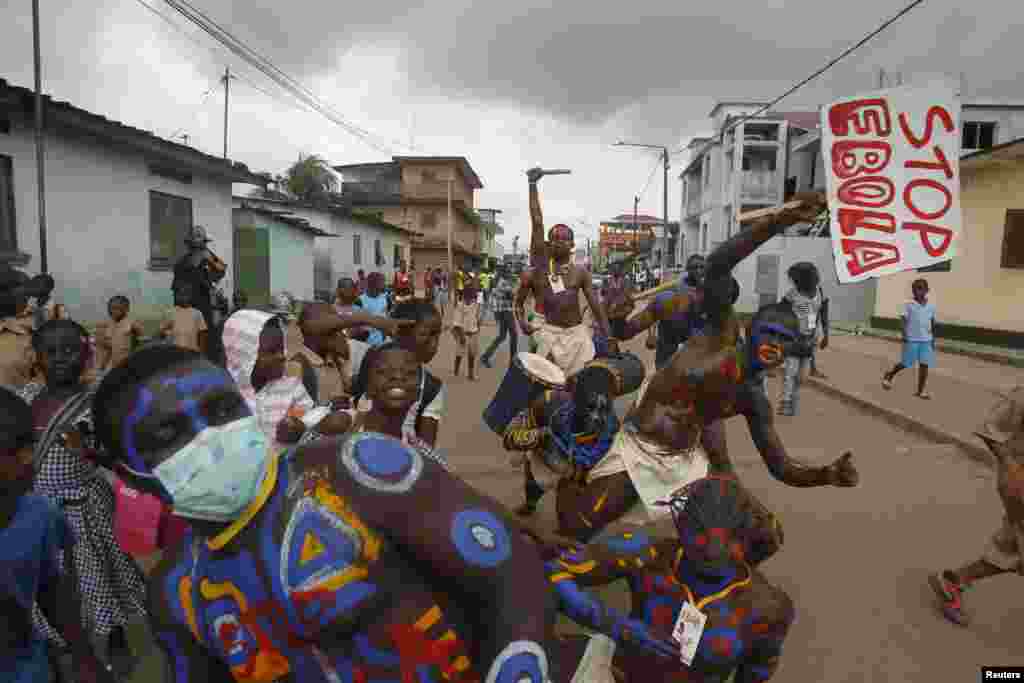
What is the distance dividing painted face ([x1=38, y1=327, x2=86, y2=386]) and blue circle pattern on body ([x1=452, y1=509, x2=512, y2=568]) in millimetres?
2490

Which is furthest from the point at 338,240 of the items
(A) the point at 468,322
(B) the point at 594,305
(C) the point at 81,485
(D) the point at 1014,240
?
(C) the point at 81,485

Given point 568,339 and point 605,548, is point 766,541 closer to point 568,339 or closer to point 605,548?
point 605,548

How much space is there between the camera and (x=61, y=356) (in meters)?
2.82

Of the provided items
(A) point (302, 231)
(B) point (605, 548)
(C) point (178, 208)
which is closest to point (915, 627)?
(B) point (605, 548)

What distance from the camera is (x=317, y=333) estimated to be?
3250 mm

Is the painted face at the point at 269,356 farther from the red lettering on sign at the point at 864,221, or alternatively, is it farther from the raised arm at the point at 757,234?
the red lettering on sign at the point at 864,221

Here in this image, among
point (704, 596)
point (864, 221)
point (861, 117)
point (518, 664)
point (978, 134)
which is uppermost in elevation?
point (978, 134)

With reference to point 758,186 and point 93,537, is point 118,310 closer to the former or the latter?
point 93,537

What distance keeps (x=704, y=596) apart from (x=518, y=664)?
104 centimetres

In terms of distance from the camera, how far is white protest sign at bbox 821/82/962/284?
→ 235 cm

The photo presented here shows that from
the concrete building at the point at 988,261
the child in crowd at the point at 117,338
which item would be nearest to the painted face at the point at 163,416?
the child in crowd at the point at 117,338

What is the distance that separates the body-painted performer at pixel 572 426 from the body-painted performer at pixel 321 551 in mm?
2230

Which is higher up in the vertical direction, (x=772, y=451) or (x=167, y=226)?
(x=167, y=226)

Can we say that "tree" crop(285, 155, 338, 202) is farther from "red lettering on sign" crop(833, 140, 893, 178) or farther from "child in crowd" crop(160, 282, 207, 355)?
"red lettering on sign" crop(833, 140, 893, 178)
